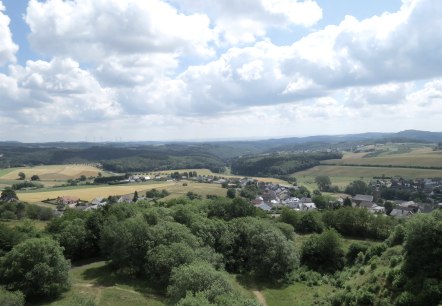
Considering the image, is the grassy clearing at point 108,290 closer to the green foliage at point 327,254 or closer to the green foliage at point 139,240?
the green foliage at point 139,240

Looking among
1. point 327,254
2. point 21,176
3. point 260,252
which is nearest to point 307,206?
point 327,254

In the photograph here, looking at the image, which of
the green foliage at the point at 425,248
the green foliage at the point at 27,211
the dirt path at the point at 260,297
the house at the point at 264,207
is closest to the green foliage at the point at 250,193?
the house at the point at 264,207

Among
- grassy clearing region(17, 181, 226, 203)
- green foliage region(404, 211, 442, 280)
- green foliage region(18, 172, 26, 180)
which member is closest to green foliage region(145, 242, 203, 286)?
green foliage region(404, 211, 442, 280)

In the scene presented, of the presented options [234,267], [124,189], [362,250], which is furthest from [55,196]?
[362,250]

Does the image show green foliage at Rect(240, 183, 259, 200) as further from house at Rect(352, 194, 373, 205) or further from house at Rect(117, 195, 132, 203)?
house at Rect(117, 195, 132, 203)

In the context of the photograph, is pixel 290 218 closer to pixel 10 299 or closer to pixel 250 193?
pixel 10 299

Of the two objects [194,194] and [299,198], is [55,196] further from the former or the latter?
[299,198]
